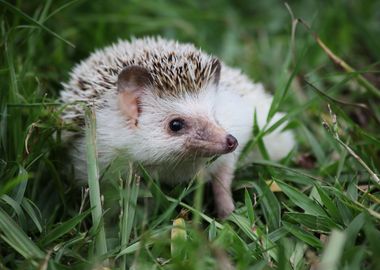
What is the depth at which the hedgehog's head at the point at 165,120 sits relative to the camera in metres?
3.05

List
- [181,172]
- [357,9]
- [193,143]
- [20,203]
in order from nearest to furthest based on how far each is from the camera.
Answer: [20,203], [193,143], [181,172], [357,9]

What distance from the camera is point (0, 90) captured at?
3.15 m

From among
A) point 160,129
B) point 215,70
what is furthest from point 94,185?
point 215,70

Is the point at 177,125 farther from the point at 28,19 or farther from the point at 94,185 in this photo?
the point at 28,19

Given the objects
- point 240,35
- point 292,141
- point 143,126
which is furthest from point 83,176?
point 240,35

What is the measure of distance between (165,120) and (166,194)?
0.42 metres

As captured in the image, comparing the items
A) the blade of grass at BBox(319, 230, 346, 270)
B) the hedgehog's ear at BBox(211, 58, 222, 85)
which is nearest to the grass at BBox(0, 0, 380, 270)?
the blade of grass at BBox(319, 230, 346, 270)

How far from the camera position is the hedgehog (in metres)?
3.10

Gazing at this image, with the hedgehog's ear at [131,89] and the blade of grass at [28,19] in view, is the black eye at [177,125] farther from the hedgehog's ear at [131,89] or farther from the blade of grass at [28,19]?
the blade of grass at [28,19]

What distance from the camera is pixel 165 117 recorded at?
3180 mm

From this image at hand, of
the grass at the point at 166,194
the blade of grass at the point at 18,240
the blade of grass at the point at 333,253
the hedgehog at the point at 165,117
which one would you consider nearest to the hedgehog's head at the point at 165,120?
the hedgehog at the point at 165,117

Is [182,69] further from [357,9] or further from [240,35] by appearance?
[357,9]

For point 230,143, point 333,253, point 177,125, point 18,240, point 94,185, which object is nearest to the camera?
point 333,253

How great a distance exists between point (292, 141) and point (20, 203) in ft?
6.55
